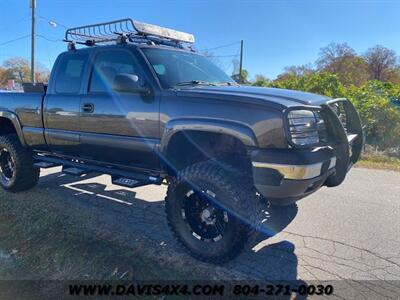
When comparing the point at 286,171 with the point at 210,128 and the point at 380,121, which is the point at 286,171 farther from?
the point at 380,121

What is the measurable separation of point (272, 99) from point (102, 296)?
84.2 inches

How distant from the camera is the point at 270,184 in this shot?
287cm

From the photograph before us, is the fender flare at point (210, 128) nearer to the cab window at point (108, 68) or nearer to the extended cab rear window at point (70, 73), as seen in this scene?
the cab window at point (108, 68)

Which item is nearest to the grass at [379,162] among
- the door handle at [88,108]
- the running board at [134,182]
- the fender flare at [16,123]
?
the running board at [134,182]

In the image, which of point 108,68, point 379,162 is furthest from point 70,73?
point 379,162

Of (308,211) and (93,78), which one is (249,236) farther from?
(93,78)

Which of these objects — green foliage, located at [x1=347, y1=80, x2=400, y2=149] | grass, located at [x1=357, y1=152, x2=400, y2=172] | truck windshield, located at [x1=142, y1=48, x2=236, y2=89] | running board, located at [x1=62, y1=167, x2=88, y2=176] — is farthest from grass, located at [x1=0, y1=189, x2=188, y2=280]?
green foliage, located at [x1=347, y1=80, x2=400, y2=149]

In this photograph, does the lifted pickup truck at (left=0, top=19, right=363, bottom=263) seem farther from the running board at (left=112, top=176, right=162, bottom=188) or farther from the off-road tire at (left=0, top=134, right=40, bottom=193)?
the off-road tire at (left=0, top=134, right=40, bottom=193)

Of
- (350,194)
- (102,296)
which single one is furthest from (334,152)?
(350,194)

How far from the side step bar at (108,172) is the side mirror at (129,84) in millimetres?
958

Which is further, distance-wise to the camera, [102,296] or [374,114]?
[374,114]

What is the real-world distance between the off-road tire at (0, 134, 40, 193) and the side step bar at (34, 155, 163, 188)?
0.17 metres

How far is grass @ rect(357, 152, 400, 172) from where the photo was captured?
25.9 ft

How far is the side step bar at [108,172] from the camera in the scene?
12.7 feet
